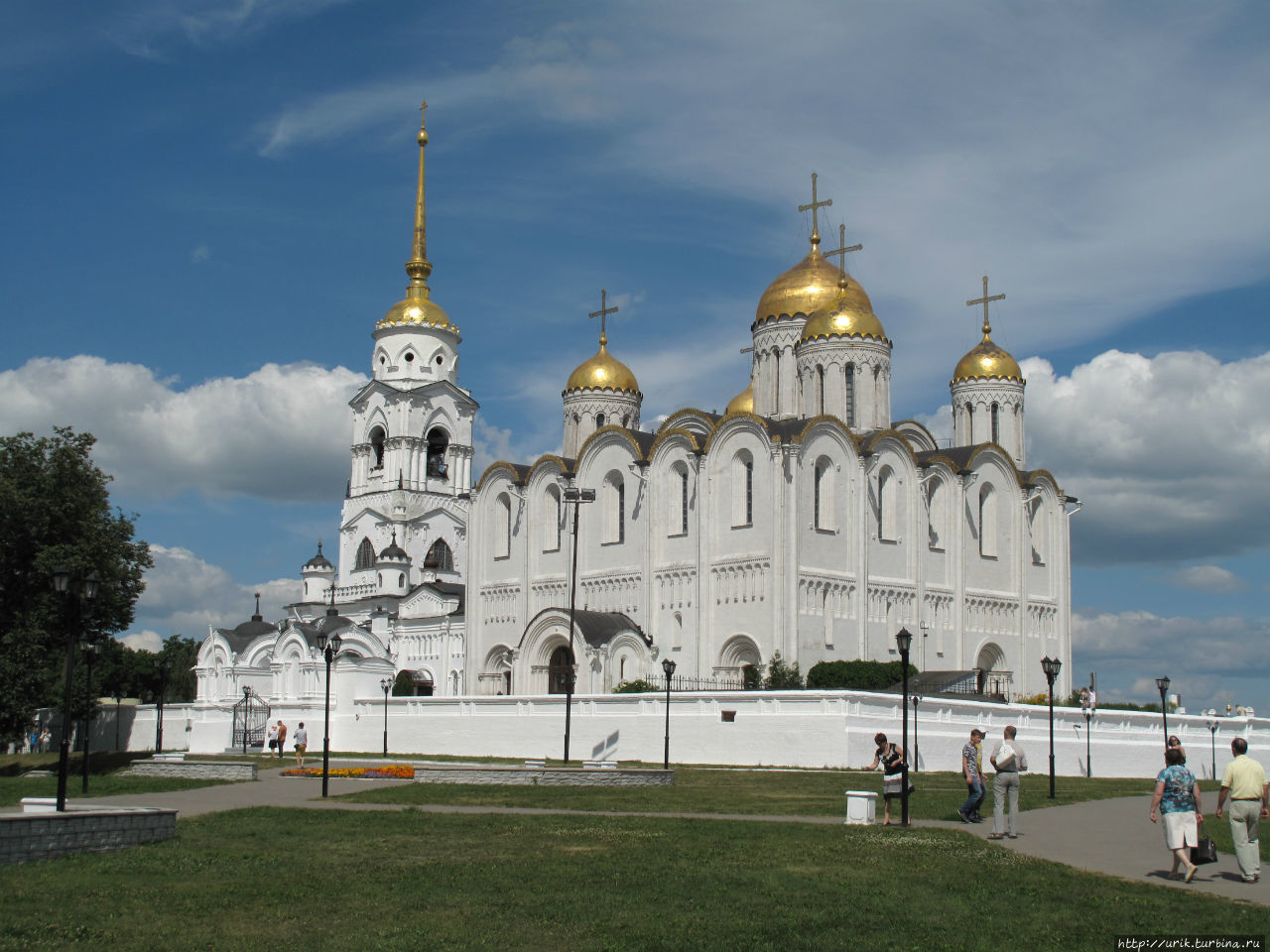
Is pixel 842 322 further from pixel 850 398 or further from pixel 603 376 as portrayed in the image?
pixel 603 376

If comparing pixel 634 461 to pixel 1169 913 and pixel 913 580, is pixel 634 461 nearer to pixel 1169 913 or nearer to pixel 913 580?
pixel 913 580

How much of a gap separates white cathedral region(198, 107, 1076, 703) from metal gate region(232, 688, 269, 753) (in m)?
1.51

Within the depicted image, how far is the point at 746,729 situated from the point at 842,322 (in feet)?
71.3

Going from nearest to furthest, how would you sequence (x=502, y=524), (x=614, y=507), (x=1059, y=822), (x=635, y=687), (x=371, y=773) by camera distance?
(x=1059, y=822)
(x=371, y=773)
(x=635, y=687)
(x=614, y=507)
(x=502, y=524)

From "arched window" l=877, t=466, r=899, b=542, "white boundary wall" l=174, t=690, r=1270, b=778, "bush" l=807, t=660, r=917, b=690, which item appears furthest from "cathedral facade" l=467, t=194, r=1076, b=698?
"white boundary wall" l=174, t=690, r=1270, b=778

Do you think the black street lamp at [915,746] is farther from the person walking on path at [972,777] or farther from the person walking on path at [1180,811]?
the person walking on path at [1180,811]

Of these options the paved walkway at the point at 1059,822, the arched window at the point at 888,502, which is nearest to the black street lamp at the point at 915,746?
the paved walkway at the point at 1059,822

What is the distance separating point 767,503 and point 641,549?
6258mm

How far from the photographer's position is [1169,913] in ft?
36.7

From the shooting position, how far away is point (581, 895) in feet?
39.3

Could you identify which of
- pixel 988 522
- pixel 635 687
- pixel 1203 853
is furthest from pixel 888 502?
pixel 1203 853

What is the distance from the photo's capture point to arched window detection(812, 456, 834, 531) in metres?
46.2

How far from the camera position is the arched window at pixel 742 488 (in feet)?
152

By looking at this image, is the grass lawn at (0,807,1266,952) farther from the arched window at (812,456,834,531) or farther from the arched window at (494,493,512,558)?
the arched window at (494,493,512,558)
